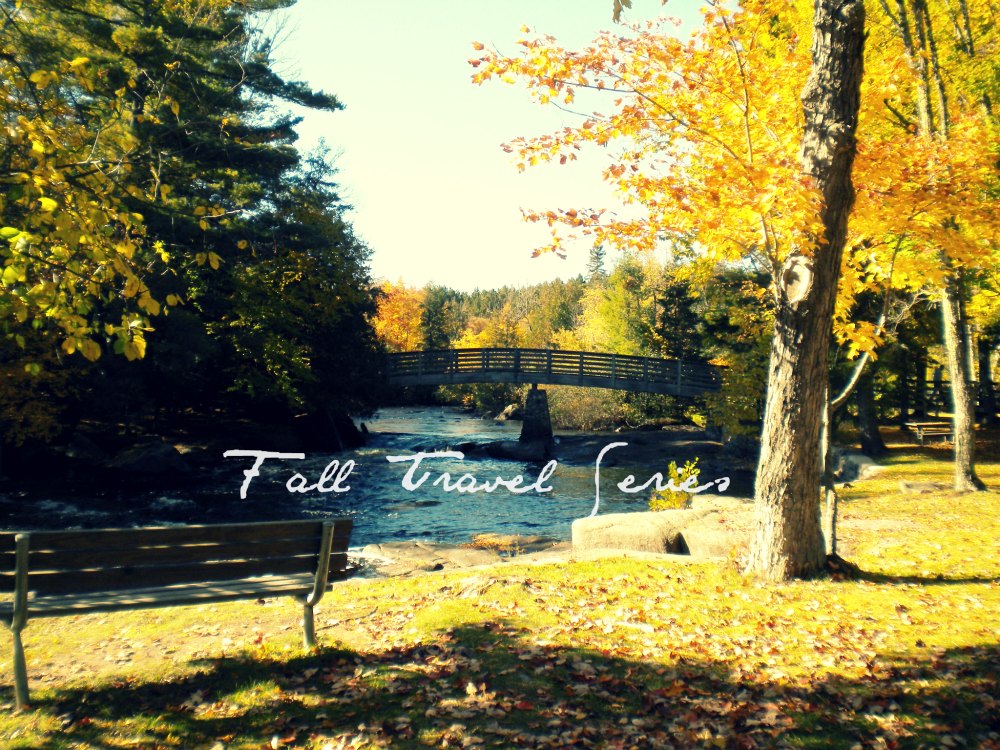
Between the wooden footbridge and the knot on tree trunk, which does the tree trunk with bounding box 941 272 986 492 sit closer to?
the knot on tree trunk

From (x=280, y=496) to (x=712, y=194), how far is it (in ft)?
52.5

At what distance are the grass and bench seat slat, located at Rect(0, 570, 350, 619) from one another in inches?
17.7

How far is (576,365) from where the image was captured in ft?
116

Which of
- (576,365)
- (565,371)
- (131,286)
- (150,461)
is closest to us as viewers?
(131,286)

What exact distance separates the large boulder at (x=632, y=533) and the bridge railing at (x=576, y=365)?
22.4 m

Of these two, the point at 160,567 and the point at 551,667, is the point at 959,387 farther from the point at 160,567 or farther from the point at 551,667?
the point at 160,567

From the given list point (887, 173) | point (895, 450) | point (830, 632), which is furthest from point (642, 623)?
point (895, 450)

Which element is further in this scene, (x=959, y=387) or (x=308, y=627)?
(x=959, y=387)

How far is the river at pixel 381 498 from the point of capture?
16.7 m

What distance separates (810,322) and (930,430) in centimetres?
2282

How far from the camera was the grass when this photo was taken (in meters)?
4.34

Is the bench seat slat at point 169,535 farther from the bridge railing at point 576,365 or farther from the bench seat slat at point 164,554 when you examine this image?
the bridge railing at point 576,365

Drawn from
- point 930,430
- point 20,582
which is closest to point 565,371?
point 930,430

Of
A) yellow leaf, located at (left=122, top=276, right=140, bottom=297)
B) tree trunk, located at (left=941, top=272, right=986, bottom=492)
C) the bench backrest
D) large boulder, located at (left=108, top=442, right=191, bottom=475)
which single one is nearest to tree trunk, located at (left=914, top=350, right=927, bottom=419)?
tree trunk, located at (left=941, top=272, right=986, bottom=492)
